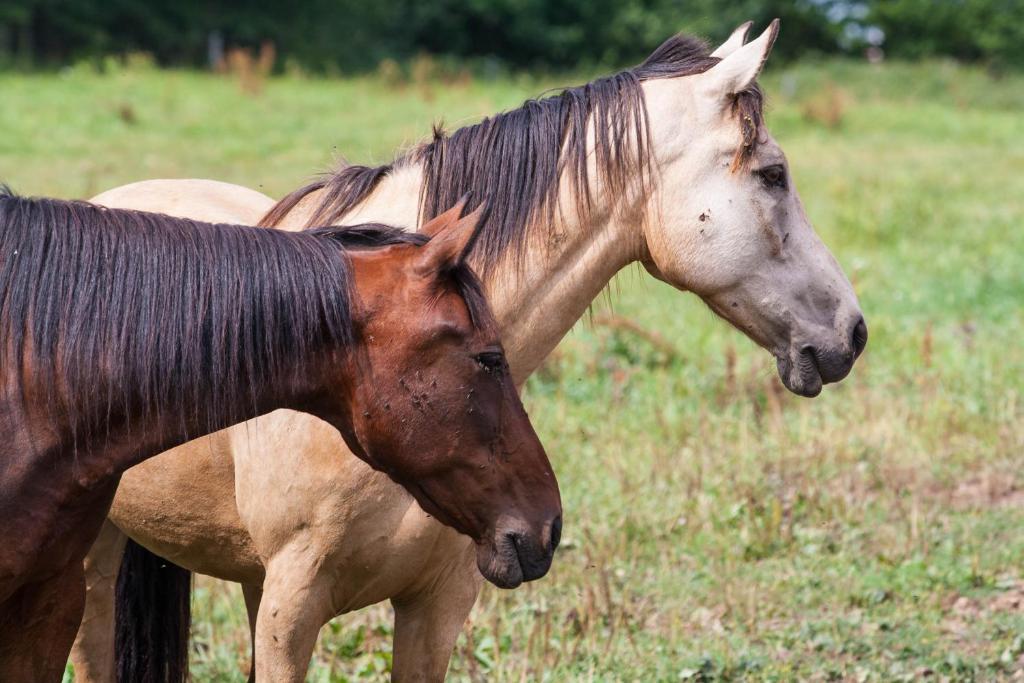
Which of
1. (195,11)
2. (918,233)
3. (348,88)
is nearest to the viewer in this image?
(918,233)

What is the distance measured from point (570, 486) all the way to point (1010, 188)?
1076 cm

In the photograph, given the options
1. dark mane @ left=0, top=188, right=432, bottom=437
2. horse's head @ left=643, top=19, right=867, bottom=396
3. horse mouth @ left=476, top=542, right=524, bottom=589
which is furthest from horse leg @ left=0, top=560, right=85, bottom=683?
horse's head @ left=643, top=19, right=867, bottom=396

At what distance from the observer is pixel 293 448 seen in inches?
117

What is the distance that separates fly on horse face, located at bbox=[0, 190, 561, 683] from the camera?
7.53 feet

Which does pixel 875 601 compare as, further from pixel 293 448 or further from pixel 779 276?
pixel 293 448

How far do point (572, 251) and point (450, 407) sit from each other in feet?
2.54

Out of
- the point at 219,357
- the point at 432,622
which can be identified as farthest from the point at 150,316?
the point at 432,622

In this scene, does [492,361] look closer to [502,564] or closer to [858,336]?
[502,564]

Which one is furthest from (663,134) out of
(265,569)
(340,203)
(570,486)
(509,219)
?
(570,486)

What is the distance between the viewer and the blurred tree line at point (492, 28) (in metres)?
27.6

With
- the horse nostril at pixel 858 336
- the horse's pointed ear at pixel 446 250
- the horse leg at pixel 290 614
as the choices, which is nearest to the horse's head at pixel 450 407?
the horse's pointed ear at pixel 446 250

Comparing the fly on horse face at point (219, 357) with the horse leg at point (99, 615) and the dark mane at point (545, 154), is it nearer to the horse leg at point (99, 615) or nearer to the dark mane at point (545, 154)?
the dark mane at point (545, 154)

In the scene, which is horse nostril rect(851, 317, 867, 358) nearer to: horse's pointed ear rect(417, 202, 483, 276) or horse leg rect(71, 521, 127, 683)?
horse's pointed ear rect(417, 202, 483, 276)

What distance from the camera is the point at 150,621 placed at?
12.5ft
